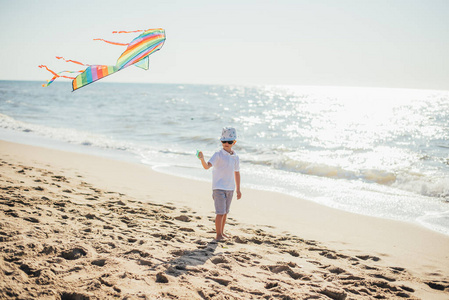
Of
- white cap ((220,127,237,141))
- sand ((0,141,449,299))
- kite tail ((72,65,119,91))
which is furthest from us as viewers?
white cap ((220,127,237,141))

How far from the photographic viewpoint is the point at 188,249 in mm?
4164

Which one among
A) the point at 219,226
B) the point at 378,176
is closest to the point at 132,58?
the point at 219,226

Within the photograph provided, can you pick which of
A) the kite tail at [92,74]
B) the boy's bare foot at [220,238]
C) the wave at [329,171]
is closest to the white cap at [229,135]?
the boy's bare foot at [220,238]

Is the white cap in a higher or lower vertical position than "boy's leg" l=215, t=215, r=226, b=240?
higher

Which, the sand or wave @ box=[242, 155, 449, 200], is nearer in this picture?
the sand

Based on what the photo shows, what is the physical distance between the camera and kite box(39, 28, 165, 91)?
4.25m

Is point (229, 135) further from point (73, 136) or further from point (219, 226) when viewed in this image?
point (73, 136)

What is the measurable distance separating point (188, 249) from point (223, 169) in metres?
1.14

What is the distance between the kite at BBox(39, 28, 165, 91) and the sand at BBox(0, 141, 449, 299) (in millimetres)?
1817

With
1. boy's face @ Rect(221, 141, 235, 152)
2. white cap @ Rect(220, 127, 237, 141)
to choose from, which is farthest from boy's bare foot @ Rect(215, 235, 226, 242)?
white cap @ Rect(220, 127, 237, 141)

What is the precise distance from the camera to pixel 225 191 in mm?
4727

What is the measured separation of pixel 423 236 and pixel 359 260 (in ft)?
6.71

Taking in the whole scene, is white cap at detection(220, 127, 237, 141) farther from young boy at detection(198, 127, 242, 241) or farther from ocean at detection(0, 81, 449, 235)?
ocean at detection(0, 81, 449, 235)

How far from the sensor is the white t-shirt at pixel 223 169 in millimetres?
4684
